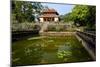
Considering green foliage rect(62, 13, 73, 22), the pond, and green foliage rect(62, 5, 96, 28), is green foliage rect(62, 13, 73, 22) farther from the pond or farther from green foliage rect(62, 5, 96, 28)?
the pond

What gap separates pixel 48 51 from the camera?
108 inches

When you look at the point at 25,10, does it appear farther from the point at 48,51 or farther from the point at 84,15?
the point at 84,15

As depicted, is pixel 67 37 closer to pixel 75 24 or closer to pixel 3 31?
pixel 75 24

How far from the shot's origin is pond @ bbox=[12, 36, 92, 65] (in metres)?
2.62

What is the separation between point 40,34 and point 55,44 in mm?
266

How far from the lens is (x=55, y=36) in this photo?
2793mm

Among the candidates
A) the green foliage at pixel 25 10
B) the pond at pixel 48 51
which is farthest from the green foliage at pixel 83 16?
the green foliage at pixel 25 10

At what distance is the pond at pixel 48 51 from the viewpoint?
262 centimetres

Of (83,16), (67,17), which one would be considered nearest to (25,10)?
(67,17)

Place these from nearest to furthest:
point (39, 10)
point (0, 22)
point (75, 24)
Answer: point (0, 22) < point (39, 10) < point (75, 24)

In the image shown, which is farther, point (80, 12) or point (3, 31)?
point (80, 12)

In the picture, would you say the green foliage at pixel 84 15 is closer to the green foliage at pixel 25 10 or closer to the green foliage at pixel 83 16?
the green foliage at pixel 83 16

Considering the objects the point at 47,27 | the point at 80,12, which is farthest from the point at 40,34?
the point at 80,12

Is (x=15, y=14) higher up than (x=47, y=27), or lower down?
higher up
